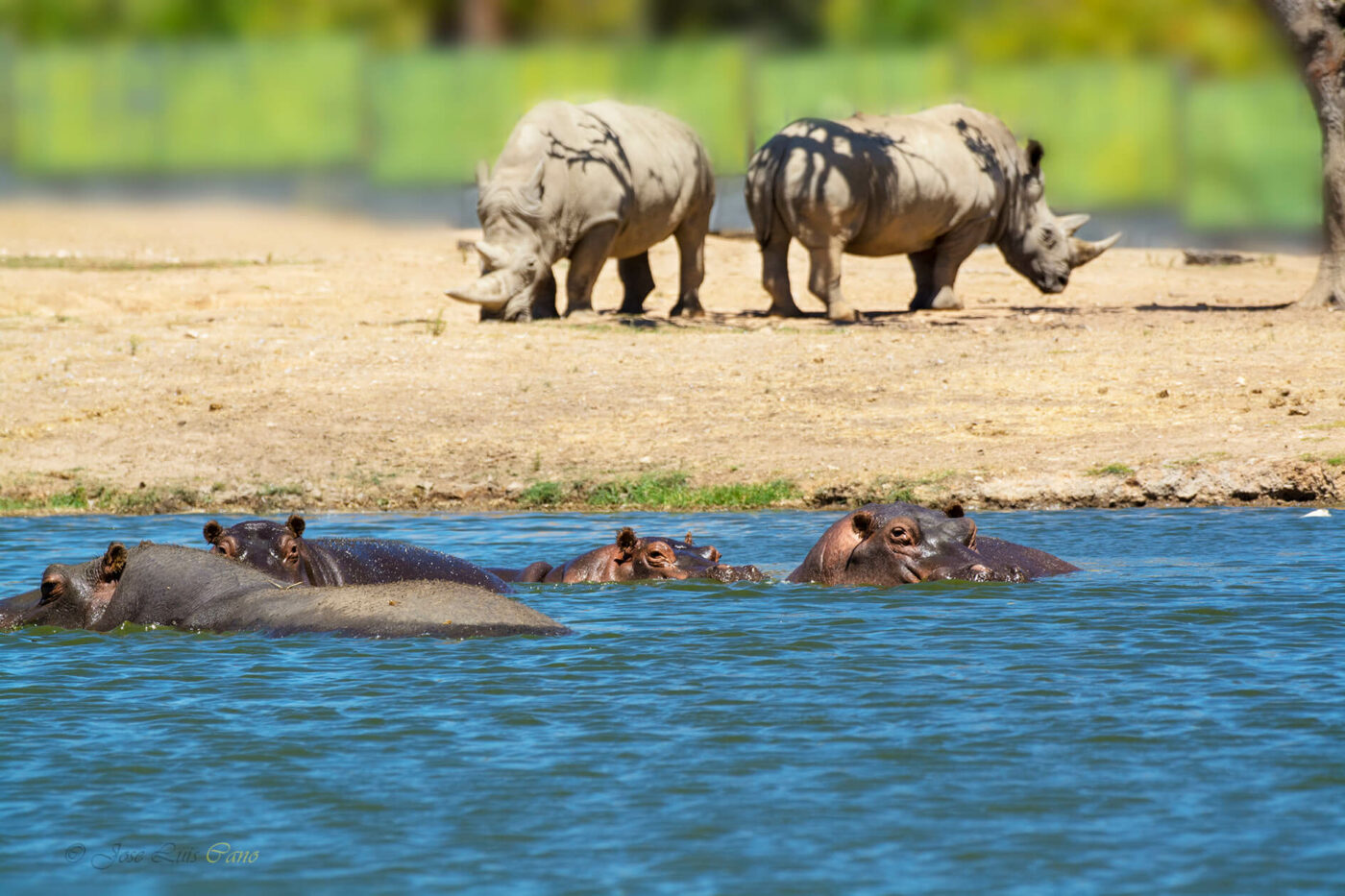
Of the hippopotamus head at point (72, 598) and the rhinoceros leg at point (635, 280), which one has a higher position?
the rhinoceros leg at point (635, 280)

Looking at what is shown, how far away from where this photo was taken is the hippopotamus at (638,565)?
8.12 metres

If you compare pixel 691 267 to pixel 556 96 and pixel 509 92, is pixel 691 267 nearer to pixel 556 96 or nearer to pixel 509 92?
pixel 556 96

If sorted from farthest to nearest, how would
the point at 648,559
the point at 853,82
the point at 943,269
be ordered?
1. the point at 853,82
2. the point at 943,269
3. the point at 648,559

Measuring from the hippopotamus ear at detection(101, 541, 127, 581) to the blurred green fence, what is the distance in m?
11.3

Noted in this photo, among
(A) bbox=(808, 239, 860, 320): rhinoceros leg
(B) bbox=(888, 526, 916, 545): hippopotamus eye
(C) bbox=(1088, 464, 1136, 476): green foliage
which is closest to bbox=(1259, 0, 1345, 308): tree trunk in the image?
(A) bbox=(808, 239, 860, 320): rhinoceros leg

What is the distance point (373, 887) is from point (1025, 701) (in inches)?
94.9

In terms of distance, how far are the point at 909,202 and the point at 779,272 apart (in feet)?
4.43

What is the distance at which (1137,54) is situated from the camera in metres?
22.5

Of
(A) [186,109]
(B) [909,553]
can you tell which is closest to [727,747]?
(B) [909,553]

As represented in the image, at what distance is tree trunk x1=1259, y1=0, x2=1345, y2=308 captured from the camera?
639 inches

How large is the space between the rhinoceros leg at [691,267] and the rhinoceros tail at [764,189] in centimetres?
74

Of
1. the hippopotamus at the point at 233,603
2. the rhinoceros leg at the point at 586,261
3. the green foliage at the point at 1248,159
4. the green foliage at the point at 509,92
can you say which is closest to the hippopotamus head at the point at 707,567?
the hippopotamus at the point at 233,603

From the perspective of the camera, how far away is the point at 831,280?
56.2ft

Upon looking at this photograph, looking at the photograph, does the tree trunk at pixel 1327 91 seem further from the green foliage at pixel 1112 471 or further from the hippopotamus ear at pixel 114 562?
the hippopotamus ear at pixel 114 562
